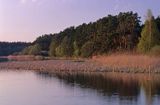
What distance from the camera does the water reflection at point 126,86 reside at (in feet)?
74.7

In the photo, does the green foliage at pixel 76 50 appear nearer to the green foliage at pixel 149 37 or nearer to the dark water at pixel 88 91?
the green foliage at pixel 149 37

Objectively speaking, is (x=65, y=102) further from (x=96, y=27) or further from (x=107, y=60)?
(x=96, y=27)

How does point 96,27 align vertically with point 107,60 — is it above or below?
above

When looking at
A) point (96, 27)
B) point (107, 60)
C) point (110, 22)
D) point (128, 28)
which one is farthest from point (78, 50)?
point (107, 60)

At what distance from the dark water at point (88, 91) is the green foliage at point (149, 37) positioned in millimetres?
17108

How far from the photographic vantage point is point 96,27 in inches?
2955

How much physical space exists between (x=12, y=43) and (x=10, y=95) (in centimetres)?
14908

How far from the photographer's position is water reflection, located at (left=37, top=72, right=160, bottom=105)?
22.8m

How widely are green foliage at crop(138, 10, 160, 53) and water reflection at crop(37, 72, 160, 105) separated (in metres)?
15.2

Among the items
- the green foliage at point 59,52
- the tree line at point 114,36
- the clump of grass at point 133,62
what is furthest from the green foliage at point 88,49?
the clump of grass at point 133,62

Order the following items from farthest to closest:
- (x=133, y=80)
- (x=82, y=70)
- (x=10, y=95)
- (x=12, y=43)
Answer: (x=12, y=43) < (x=82, y=70) < (x=133, y=80) < (x=10, y=95)

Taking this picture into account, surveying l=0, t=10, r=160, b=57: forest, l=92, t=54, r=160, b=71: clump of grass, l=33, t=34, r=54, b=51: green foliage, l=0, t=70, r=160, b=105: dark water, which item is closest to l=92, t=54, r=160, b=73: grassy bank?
l=92, t=54, r=160, b=71: clump of grass

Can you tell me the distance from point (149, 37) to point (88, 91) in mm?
27760

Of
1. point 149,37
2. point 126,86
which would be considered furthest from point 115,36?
point 126,86
